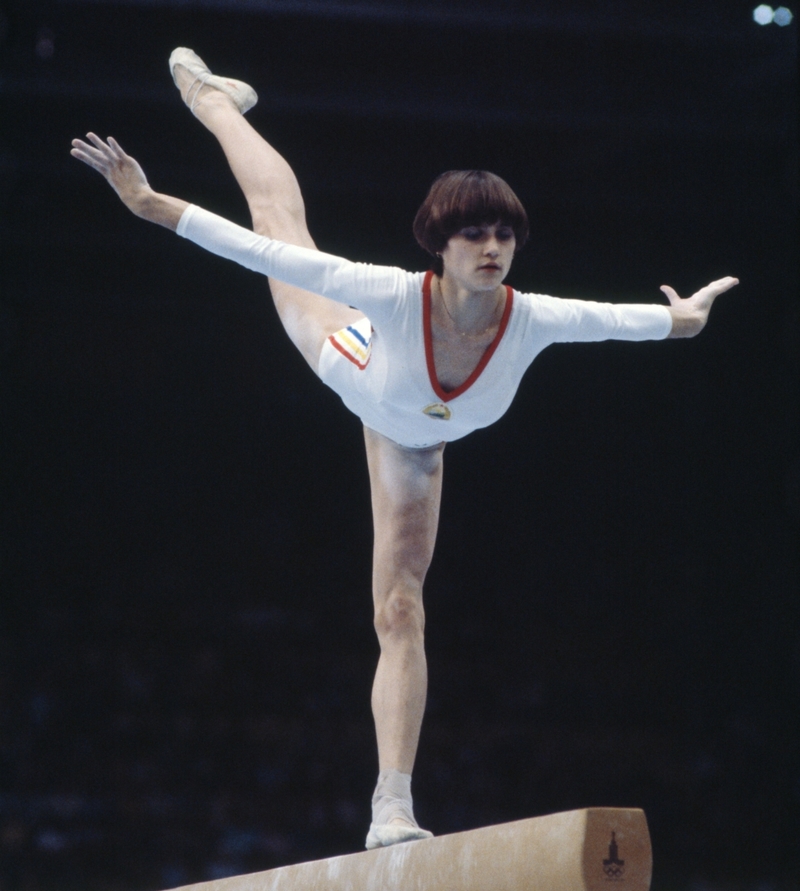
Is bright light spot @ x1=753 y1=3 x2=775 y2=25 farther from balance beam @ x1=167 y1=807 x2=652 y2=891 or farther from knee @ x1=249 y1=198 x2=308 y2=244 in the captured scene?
balance beam @ x1=167 y1=807 x2=652 y2=891

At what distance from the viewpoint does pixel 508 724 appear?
373 inches

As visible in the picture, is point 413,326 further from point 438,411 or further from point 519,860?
point 519,860

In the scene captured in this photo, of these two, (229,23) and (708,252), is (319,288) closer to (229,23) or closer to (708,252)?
(229,23)

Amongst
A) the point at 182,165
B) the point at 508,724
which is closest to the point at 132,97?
the point at 182,165

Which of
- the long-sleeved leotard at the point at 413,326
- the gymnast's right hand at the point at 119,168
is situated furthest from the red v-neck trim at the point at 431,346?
the gymnast's right hand at the point at 119,168

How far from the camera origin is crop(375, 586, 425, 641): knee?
3459mm

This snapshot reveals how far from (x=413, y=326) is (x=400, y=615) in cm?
83

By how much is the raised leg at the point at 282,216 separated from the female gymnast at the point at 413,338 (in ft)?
0.26

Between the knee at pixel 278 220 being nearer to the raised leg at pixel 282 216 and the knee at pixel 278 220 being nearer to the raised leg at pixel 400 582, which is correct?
the raised leg at pixel 282 216

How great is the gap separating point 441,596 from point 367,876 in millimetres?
6996

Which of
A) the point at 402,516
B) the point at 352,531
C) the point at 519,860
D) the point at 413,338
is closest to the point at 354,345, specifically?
the point at 413,338

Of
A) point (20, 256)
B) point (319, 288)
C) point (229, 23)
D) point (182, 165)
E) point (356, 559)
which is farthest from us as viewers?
point (356, 559)

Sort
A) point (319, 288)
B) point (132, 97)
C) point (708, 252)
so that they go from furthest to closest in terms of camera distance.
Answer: point (708, 252)
point (132, 97)
point (319, 288)

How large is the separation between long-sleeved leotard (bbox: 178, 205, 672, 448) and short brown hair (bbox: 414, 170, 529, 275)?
136 mm
